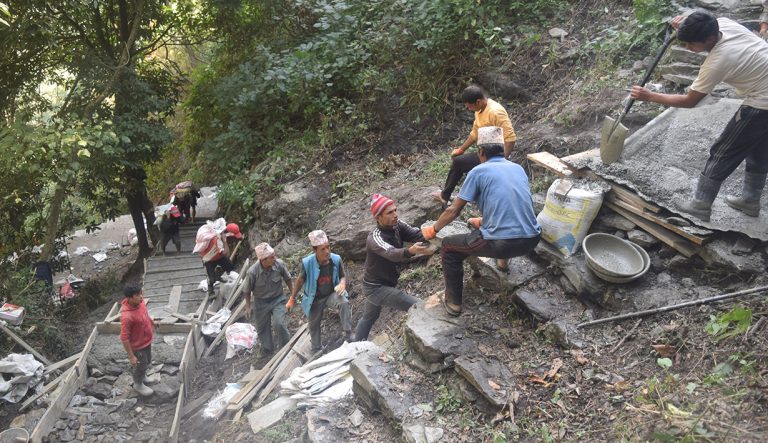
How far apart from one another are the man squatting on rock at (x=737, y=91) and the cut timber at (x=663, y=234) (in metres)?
0.26

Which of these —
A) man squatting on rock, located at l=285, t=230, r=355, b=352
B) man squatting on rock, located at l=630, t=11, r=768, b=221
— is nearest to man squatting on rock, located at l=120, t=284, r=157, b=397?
man squatting on rock, located at l=285, t=230, r=355, b=352

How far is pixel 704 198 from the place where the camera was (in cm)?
445

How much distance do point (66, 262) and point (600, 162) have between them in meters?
11.3

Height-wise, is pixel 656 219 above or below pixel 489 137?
below

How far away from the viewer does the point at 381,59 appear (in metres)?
10.1

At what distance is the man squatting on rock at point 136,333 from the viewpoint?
6484 millimetres

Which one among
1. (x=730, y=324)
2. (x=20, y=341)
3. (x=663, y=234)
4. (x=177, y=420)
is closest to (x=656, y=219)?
(x=663, y=234)

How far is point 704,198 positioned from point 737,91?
91 cm

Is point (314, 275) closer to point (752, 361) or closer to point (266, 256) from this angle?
point (266, 256)

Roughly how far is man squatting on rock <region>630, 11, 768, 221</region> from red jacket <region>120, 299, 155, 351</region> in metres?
6.26

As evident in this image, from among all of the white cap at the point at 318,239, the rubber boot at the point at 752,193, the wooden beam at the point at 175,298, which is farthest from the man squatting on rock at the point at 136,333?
the rubber boot at the point at 752,193

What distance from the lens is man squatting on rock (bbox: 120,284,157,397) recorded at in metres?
6.48

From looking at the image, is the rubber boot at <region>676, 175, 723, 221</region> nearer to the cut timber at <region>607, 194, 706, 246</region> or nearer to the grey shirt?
the cut timber at <region>607, 194, 706, 246</region>

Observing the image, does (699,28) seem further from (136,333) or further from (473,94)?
(136,333)
